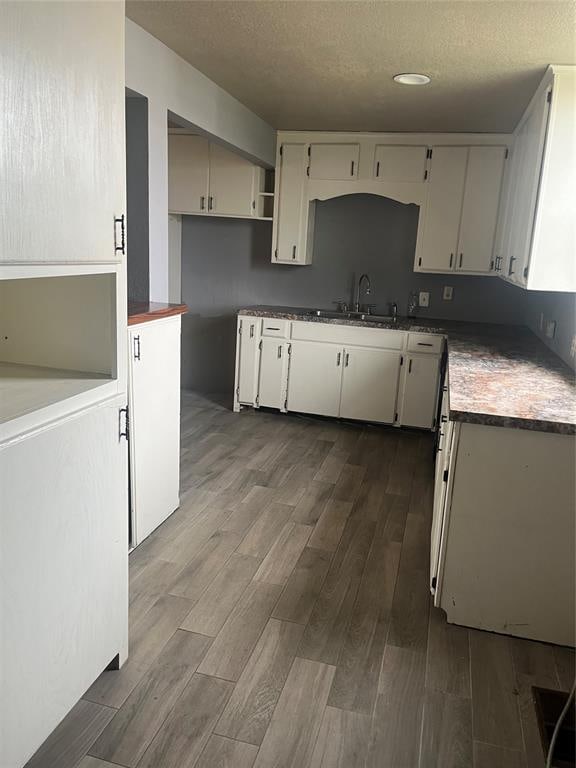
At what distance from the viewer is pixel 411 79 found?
294 centimetres

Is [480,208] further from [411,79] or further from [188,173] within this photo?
[188,173]

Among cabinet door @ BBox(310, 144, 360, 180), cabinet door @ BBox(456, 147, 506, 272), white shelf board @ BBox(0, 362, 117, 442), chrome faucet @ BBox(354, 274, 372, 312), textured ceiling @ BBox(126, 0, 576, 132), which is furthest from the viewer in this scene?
chrome faucet @ BBox(354, 274, 372, 312)

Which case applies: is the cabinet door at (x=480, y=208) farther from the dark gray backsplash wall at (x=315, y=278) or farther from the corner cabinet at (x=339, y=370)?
the corner cabinet at (x=339, y=370)

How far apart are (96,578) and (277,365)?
3033 mm

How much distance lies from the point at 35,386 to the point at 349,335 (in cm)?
307

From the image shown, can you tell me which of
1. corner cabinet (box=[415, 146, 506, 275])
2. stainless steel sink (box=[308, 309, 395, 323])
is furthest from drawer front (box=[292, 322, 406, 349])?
corner cabinet (box=[415, 146, 506, 275])

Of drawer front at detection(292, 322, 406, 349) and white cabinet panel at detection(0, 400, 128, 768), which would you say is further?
drawer front at detection(292, 322, 406, 349)

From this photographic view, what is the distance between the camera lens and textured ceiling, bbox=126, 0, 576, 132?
217 centimetres

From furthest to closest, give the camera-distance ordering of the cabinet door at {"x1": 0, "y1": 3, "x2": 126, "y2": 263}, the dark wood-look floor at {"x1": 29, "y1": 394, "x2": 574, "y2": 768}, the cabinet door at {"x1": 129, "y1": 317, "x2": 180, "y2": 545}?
1. the cabinet door at {"x1": 129, "y1": 317, "x2": 180, "y2": 545}
2. the dark wood-look floor at {"x1": 29, "y1": 394, "x2": 574, "y2": 768}
3. the cabinet door at {"x1": 0, "y1": 3, "x2": 126, "y2": 263}

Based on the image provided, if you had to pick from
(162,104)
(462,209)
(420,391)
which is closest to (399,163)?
(462,209)

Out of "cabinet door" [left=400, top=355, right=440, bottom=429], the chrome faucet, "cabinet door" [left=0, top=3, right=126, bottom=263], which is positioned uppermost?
"cabinet door" [left=0, top=3, right=126, bottom=263]

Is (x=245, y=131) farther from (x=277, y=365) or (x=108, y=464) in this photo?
(x=108, y=464)

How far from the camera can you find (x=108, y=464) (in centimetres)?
165

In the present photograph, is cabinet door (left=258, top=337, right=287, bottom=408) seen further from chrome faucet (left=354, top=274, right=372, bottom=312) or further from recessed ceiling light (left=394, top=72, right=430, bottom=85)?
→ recessed ceiling light (left=394, top=72, right=430, bottom=85)
